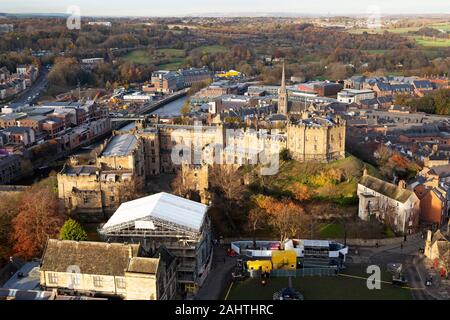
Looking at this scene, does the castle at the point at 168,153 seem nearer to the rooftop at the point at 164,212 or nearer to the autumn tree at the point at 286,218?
the autumn tree at the point at 286,218

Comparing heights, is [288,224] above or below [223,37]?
below

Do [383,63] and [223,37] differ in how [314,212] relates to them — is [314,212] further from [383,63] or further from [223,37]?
[223,37]

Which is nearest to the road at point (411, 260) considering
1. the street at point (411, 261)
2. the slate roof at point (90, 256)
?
the street at point (411, 261)

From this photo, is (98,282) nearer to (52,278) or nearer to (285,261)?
(52,278)

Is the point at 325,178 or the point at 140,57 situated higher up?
the point at 140,57

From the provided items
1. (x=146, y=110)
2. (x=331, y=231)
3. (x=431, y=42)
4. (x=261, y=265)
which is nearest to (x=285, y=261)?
(x=261, y=265)

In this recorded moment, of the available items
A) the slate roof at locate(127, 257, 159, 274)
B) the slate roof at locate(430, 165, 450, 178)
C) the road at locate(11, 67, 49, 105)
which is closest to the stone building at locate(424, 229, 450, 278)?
the slate roof at locate(430, 165, 450, 178)
